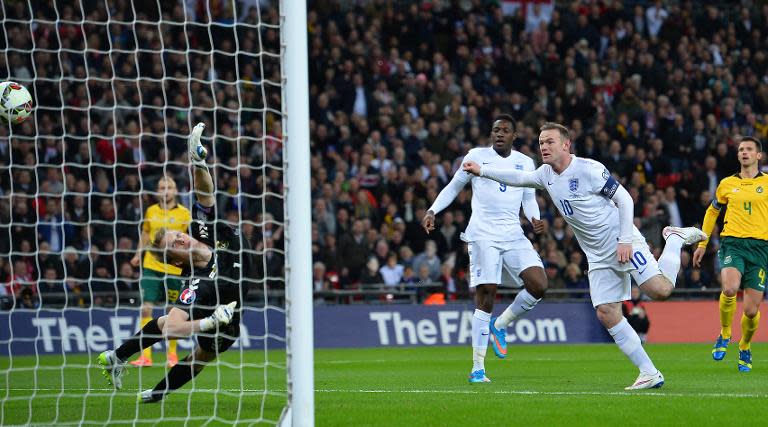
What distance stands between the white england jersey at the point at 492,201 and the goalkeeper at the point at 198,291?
2821 mm

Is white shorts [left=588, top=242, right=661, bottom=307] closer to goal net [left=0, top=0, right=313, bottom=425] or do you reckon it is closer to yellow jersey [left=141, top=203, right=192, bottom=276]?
goal net [left=0, top=0, right=313, bottom=425]

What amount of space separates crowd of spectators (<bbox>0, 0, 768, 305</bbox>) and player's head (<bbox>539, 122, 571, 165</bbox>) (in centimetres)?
791

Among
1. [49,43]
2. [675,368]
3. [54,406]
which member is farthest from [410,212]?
[54,406]

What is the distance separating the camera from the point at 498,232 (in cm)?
1139

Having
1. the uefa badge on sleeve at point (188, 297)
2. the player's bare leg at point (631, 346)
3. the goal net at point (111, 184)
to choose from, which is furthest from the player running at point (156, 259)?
the player's bare leg at point (631, 346)

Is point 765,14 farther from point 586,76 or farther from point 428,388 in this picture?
point 428,388

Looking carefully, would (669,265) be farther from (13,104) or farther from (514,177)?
(13,104)

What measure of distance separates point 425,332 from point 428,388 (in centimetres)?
873

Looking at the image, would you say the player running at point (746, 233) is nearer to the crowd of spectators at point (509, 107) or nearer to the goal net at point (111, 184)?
the goal net at point (111, 184)

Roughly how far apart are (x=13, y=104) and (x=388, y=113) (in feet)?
42.7

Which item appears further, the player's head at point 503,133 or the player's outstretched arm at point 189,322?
the player's head at point 503,133

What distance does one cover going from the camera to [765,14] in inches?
1041

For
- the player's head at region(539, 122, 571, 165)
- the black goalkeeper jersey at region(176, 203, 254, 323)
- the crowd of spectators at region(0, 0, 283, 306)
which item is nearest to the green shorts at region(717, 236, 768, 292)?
the player's head at region(539, 122, 571, 165)

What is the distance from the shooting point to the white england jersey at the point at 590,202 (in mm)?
9297
